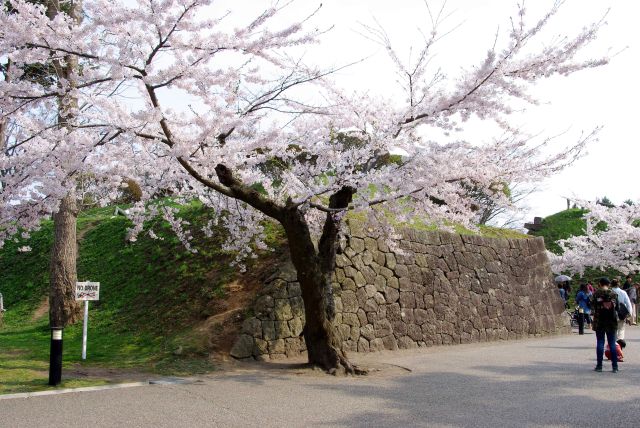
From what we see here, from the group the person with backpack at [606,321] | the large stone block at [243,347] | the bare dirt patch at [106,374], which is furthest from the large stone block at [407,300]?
the bare dirt patch at [106,374]

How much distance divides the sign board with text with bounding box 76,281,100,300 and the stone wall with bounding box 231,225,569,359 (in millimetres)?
2734

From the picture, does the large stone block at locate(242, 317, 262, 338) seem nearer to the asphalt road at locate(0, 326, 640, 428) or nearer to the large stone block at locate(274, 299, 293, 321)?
the large stone block at locate(274, 299, 293, 321)

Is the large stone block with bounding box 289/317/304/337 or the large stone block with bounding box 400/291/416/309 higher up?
the large stone block with bounding box 400/291/416/309

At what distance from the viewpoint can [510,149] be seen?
9.05m

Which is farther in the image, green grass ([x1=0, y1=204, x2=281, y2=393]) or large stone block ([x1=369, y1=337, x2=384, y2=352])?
large stone block ([x1=369, y1=337, x2=384, y2=352])

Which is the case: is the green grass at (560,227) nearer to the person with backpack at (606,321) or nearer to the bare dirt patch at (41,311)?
the person with backpack at (606,321)

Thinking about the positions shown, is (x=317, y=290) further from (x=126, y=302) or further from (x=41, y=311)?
(x=41, y=311)

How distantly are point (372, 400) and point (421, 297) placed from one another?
6.89 m

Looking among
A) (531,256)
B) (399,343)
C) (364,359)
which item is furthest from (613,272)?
(364,359)

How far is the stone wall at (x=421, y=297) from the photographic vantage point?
11094mm

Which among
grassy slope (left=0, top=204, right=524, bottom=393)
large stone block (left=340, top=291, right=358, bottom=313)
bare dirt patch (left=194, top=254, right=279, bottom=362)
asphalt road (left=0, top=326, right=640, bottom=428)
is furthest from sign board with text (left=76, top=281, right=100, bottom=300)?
large stone block (left=340, top=291, right=358, bottom=313)

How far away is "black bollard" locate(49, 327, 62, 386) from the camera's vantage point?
7738 millimetres

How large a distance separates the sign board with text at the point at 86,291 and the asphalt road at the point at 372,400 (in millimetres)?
2977

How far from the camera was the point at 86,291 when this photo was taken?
33.2 feet
